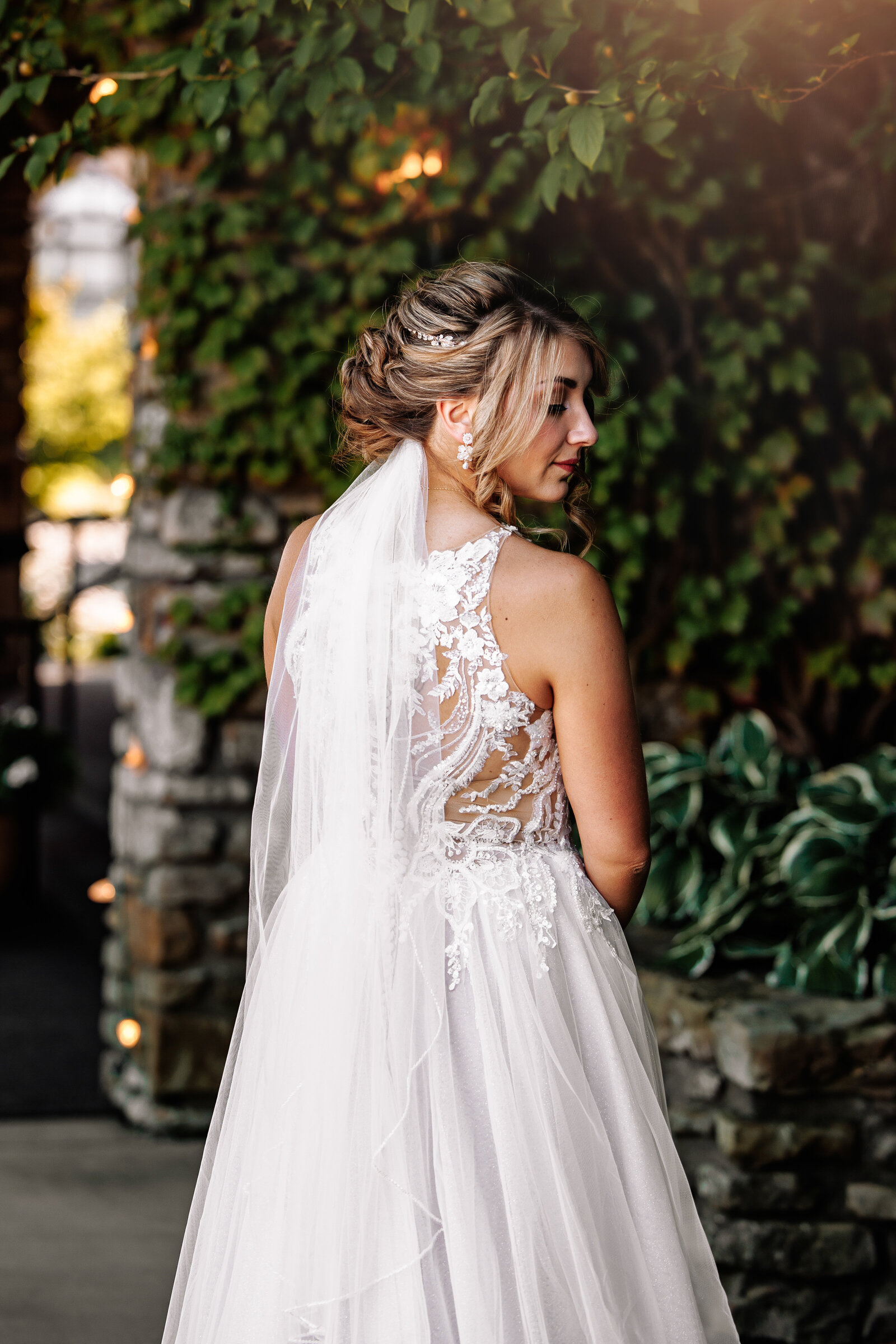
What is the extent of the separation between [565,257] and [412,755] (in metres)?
2.62

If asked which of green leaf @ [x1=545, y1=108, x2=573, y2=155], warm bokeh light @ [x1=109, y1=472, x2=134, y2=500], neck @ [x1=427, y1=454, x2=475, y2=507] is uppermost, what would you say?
green leaf @ [x1=545, y1=108, x2=573, y2=155]

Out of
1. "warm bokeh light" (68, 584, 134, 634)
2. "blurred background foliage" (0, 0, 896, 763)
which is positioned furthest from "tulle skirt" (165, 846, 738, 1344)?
"warm bokeh light" (68, 584, 134, 634)

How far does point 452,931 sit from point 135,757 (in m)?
2.45

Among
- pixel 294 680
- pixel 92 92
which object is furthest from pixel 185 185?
pixel 294 680

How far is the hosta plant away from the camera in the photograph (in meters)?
3.04

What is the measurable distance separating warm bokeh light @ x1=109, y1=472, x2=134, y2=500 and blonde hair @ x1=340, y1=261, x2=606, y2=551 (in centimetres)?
237

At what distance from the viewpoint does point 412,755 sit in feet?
5.90

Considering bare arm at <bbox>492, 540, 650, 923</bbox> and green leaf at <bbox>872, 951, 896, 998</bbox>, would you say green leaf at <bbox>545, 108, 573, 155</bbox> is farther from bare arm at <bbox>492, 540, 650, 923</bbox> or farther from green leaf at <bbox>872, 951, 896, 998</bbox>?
green leaf at <bbox>872, 951, 896, 998</bbox>

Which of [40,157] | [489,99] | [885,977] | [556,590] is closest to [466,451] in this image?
Result: [556,590]

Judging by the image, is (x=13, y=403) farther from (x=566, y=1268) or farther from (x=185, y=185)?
(x=566, y=1268)

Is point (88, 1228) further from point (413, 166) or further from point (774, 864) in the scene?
point (413, 166)

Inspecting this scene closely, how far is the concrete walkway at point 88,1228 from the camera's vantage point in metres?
2.87

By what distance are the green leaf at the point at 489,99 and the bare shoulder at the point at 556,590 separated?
1.09 metres

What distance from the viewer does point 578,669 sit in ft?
5.61
